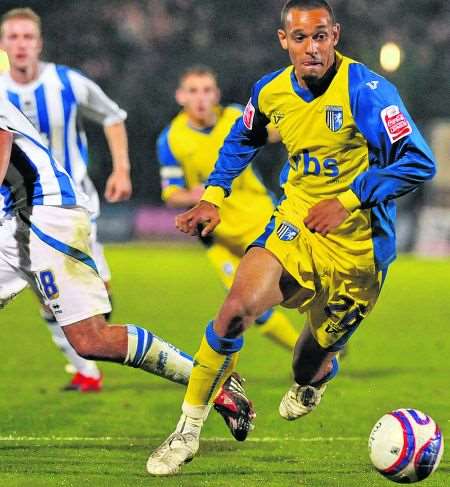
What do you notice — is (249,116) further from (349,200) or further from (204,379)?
(204,379)

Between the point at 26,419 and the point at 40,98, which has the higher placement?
the point at 40,98

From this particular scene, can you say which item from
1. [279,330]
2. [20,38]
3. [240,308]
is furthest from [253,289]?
[279,330]

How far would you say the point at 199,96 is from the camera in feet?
31.9

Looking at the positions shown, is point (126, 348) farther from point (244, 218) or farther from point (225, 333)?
point (244, 218)

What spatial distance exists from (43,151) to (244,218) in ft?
12.1

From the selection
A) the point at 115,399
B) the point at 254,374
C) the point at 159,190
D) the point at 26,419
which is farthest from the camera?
the point at 159,190

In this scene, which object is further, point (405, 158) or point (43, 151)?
point (43, 151)

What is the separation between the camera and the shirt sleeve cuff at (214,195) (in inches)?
243

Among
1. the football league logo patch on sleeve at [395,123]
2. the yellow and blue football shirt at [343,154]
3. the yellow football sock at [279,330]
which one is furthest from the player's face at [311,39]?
the yellow football sock at [279,330]

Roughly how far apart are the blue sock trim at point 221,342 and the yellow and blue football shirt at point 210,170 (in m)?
3.78

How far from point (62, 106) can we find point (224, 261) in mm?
1916

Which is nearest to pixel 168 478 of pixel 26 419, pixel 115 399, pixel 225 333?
pixel 225 333

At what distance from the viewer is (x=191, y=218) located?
5.98 meters

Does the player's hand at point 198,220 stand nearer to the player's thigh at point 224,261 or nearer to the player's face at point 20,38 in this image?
the player's face at point 20,38
